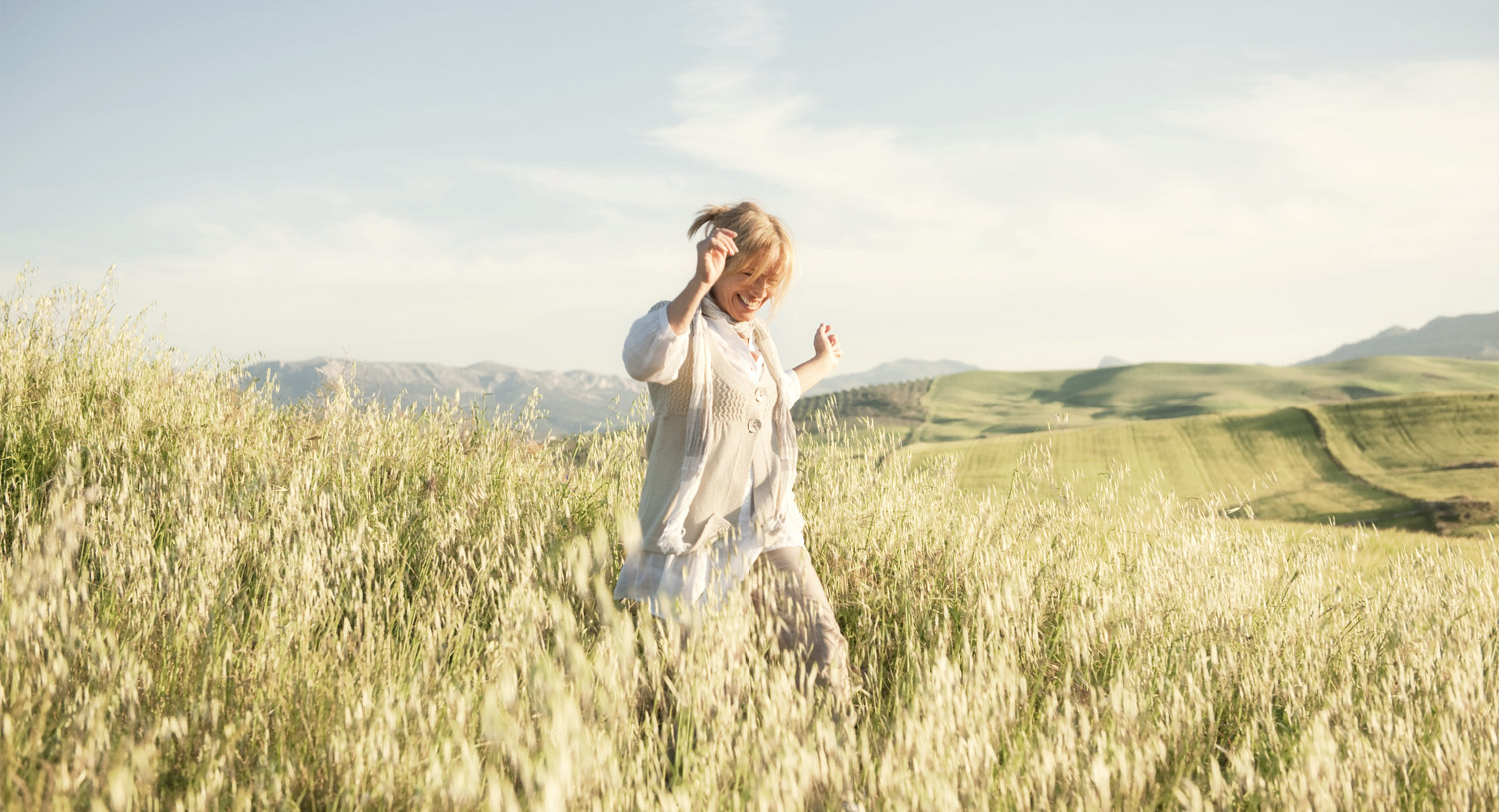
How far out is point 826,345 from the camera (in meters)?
3.46

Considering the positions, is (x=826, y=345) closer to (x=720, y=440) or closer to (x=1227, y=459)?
(x=720, y=440)

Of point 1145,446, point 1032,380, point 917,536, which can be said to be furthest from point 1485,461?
point 1032,380

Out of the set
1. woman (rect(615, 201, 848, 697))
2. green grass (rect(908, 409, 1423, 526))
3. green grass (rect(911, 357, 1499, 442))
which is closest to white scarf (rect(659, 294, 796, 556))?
woman (rect(615, 201, 848, 697))

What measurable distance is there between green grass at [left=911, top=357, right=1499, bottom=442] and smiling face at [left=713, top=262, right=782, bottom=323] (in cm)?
7622

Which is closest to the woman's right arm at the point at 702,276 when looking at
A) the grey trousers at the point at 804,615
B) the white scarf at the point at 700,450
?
the white scarf at the point at 700,450

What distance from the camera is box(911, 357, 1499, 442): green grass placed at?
91375 mm

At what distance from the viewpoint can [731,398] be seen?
2.72 meters

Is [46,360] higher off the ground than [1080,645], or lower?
higher

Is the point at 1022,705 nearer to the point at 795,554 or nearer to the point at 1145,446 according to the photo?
the point at 795,554

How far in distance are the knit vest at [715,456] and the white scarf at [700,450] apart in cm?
2

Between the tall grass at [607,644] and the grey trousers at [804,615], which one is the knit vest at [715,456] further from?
the tall grass at [607,644]

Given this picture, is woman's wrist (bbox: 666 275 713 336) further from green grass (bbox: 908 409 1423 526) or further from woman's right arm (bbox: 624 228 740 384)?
green grass (bbox: 908 409 1423 526)

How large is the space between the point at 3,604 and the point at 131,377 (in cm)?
316

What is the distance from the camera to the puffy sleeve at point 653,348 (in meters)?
2.45
